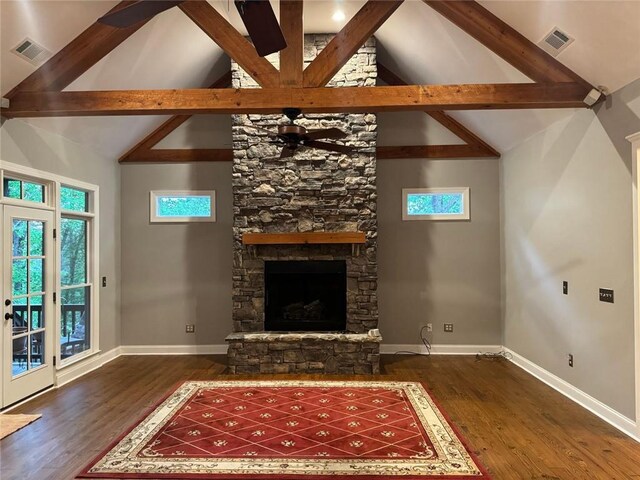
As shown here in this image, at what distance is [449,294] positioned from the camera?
5.94 m

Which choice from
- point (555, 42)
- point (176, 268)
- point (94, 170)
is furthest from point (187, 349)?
point (555, 42)

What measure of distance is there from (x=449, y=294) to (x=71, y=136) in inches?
215

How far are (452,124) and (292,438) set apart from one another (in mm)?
4820

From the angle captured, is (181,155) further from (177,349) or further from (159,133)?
(177,349)

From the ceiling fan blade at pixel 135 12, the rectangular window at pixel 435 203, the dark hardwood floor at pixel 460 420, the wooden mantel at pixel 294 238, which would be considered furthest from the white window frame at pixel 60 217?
the rectangular window at pixel 435 203

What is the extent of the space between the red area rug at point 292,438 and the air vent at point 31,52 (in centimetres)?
343

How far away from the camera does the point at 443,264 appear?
5.95 m

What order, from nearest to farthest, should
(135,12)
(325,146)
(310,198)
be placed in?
Answer: (135,12), (325,146), (310,198)

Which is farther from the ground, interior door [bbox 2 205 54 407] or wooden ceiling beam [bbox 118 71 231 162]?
wooden ceiling beam [bbox 118 71 231 162]

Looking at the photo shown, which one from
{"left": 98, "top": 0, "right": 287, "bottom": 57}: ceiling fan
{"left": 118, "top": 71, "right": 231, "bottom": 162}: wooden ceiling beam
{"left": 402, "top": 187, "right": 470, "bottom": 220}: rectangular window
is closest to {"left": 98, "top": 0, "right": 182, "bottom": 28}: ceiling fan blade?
{"left": 98, "top": 0, "right": 287, "bottom": 57}: ceiling fan

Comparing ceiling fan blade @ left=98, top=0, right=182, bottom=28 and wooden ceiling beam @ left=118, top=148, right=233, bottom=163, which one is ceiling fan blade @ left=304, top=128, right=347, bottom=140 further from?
wooden ceiling beam @ left=118, top=148, right=233, bottom=163

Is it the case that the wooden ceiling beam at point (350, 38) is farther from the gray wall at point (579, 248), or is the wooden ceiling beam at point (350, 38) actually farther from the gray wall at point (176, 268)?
the gray wall at point (176, 268)

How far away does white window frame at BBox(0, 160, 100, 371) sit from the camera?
13.3ft

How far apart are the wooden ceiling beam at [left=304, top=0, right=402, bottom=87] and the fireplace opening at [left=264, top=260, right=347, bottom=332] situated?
2.46m
